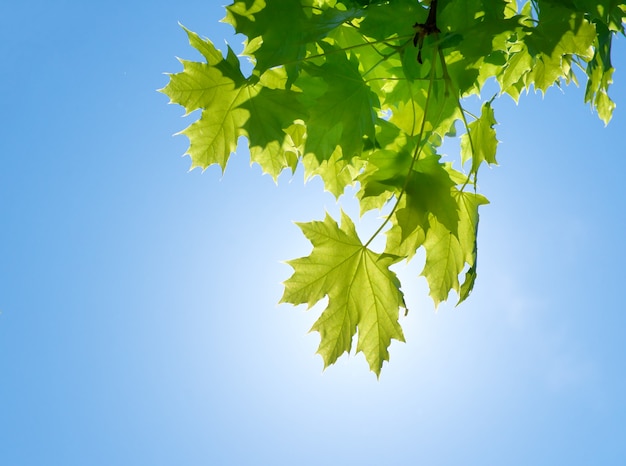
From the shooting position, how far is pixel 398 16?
1.05m

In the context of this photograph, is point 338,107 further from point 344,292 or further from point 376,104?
point 344,292

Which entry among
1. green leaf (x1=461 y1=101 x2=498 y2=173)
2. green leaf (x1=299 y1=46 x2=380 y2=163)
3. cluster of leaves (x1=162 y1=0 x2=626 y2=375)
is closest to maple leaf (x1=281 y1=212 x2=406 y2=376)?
cluster of leaves (x1=162 y1=0 x2=626 y2=375)

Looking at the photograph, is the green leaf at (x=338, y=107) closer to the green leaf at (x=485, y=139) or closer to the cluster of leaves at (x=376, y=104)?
the cluster of leaves at (x=376, y=104)

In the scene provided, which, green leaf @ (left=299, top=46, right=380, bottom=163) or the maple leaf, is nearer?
green leaf @ (left=299, top=46, right=380, bottom=163)

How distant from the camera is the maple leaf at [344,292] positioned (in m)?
1.25

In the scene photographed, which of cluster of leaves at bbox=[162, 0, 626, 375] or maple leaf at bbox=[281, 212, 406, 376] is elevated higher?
cluster of leaves at bbox=[162, 0, 626, 375]

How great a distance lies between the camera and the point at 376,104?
122 cm

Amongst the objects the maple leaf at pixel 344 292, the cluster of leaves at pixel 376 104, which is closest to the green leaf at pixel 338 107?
the cluster of leaves at pixel 376 104

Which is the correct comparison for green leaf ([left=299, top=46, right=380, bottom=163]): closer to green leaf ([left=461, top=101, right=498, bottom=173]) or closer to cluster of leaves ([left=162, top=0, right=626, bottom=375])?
cluster of leaves ([left=162, top=0, right=626, bottom=375])

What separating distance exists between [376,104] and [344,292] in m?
0.40

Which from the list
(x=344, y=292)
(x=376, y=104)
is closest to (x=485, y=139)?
(x=376, y=104)

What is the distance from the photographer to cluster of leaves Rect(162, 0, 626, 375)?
1045mm

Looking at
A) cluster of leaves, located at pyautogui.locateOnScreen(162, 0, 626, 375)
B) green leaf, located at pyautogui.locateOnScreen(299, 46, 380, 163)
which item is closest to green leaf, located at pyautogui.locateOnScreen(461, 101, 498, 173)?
cluster of leaves, located at pyautogui.locateOnScreen(162, 0, 626, 375)

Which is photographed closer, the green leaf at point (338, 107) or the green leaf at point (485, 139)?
the green leaf at point (338, 107)
